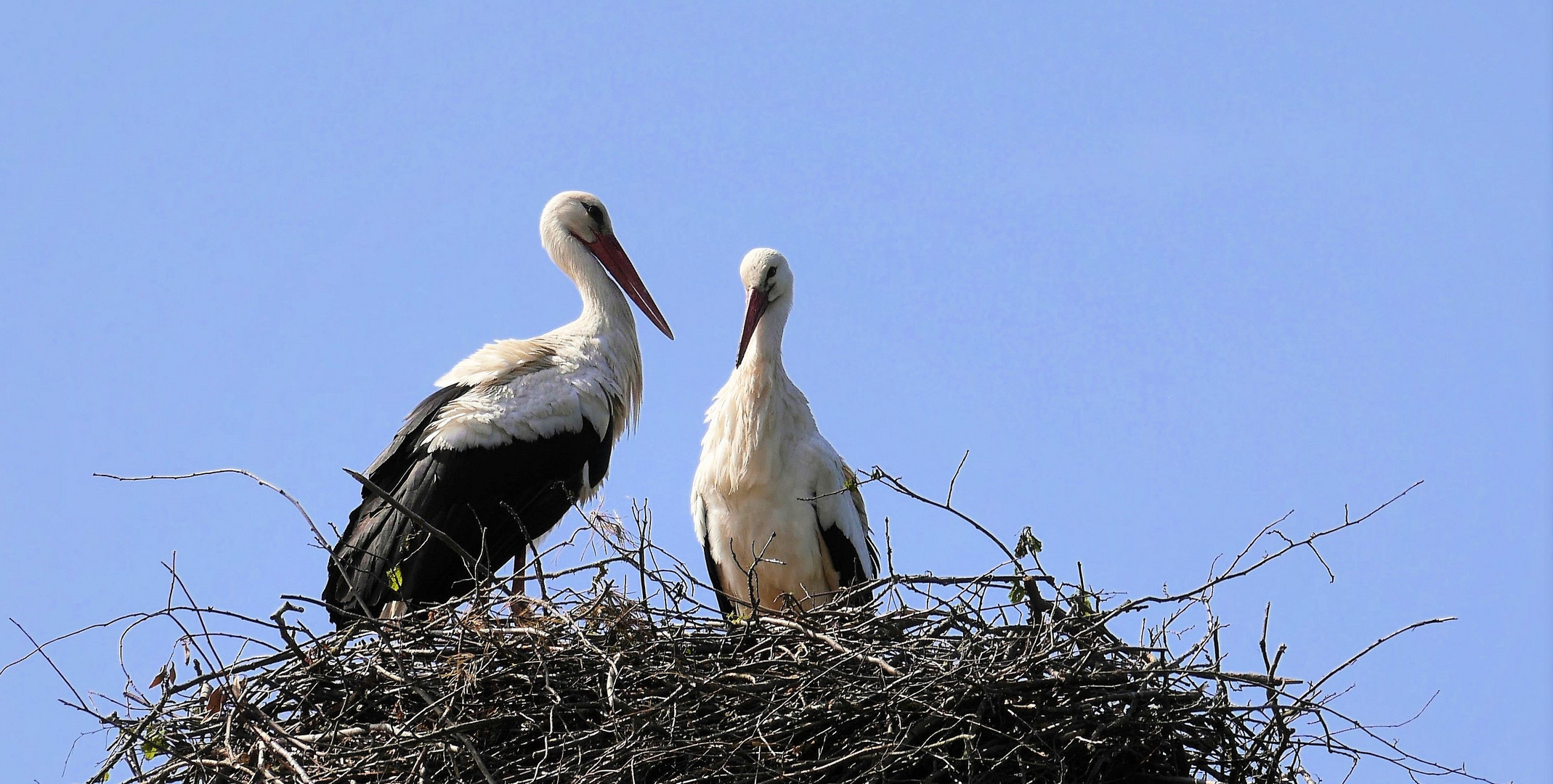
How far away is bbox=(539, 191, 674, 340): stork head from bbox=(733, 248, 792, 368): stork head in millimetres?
580

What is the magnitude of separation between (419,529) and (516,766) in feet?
4.51

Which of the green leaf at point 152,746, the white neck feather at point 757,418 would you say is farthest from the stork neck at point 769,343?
the green leaf at point 152,746

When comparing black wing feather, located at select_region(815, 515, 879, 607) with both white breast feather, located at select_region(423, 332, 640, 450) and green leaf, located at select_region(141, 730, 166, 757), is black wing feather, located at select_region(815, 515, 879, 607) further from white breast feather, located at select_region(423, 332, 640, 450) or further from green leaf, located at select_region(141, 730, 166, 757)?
green leaf, located at select_region(141, 730, 166, 757)

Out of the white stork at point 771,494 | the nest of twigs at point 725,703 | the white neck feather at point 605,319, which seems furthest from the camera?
the white neck feather at point 605,319

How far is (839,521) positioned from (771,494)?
0.23 meters

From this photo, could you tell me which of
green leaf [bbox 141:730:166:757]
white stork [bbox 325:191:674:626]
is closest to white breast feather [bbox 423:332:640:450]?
white stork [bbox 325:191:674:626]

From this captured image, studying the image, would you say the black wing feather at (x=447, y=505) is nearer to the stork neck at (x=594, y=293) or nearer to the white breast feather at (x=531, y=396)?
the white breast feather at (x=531, y=396)

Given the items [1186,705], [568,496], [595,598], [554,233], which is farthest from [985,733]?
[554,233]

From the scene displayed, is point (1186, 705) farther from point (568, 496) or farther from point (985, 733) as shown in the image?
point (568, 496)

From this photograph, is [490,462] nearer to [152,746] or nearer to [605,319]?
[605,319]

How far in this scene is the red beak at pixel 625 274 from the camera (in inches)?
235

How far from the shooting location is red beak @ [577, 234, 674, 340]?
5969mm

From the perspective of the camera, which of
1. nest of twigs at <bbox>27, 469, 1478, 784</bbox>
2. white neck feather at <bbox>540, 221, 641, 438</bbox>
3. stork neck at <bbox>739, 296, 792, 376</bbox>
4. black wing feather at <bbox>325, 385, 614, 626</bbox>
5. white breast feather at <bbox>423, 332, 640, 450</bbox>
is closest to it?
nest of twigs at <bbox>27, 469, 1478, 784</bbox>

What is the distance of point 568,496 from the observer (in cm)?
504
